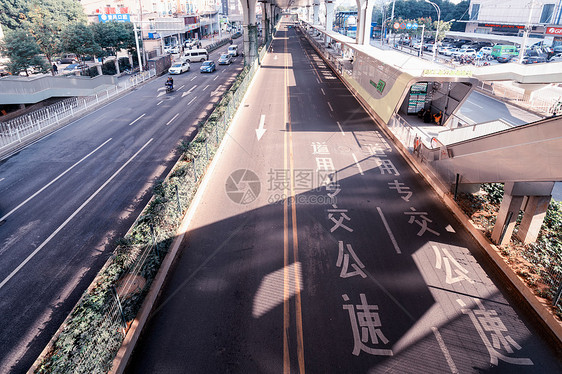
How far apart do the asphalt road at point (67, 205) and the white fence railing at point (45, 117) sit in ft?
3.39

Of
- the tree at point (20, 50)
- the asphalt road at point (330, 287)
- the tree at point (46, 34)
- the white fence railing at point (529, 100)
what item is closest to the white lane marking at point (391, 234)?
the asphalt road at point (330, 287)

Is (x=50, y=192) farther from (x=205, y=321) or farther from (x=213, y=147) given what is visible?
(x=205, y=321)

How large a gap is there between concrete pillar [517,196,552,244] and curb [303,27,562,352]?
1.04 meters

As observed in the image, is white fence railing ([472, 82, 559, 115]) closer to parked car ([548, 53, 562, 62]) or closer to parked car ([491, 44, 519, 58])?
parked car ([548, 53, 562, 62])

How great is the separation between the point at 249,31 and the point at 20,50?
22724mm

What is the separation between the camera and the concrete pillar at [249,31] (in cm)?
3853

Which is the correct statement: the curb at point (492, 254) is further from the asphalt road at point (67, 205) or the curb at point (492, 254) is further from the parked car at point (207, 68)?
the parked car at point (207, 68)

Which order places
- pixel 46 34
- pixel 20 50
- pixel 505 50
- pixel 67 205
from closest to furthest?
pixel 67 205 < pixel 20 50 < pixel 46 34 < pixel 505 50

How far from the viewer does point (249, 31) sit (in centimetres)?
3891

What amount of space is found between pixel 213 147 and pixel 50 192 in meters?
7.36

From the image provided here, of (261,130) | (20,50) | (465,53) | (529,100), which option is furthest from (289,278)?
(465,53)

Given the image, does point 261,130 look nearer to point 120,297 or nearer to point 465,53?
point 120,297

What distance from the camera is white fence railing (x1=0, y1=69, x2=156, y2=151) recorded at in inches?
770

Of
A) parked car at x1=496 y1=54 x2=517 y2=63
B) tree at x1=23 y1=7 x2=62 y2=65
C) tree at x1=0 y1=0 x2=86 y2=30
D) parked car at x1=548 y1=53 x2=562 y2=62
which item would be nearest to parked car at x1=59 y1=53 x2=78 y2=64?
tree at x1=0 y1=0 x2=86 y2=30
